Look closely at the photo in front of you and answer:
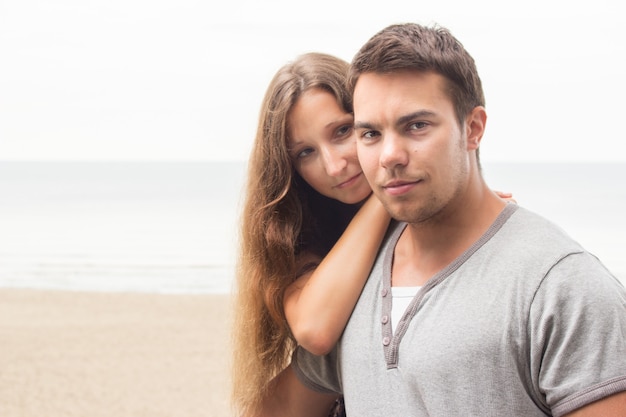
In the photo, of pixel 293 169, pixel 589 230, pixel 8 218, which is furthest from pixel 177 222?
pixel 293 169

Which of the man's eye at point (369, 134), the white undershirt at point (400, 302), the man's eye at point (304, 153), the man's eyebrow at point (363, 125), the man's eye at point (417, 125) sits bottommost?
the white undershirt at point (400, 302)

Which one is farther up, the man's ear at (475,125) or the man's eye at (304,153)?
the man's ear at (475,125)

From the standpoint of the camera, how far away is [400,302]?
250 cm

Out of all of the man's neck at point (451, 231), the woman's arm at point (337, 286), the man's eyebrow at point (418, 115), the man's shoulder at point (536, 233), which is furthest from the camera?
the woman's arm at point (337, 286)

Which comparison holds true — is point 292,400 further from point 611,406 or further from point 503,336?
point 611,406

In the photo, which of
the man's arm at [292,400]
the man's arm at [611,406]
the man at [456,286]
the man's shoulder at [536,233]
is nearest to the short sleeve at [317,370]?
the man's arm at [292,400]

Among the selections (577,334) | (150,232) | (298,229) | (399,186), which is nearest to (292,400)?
(298,229)

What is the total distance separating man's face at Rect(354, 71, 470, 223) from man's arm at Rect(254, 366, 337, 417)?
3.00ft

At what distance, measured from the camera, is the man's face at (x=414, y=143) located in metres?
2.32

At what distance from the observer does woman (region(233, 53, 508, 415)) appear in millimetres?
2717

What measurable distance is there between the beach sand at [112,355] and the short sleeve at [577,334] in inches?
261

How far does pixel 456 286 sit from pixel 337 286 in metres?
0.44

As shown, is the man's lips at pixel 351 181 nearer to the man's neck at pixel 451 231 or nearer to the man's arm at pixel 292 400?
the man's neck at pixel 451 231

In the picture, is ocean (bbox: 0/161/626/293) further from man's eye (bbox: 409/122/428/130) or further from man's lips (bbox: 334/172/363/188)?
man's eye (bbox: 409/122/428/130)
